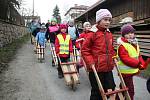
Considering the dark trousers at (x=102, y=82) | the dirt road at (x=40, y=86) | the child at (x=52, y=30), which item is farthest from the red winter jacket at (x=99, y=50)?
the child at (x=52, y=30)

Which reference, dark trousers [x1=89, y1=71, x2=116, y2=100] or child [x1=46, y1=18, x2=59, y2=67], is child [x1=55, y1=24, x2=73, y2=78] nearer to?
child [x1=46, y1=18, x2=59, y2=67]

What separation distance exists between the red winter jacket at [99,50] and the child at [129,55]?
17.9 inches

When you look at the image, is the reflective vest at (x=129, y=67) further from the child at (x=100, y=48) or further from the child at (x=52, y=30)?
the child at (x=52, y=30)

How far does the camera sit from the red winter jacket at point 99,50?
16.4 ft

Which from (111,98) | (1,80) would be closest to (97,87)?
(111,98)

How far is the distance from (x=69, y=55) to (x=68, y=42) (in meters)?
0.41

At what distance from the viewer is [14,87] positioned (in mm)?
8055

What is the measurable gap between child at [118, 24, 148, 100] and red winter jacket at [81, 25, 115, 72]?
45 centimetres

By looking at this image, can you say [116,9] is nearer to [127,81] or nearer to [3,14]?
[3,14]

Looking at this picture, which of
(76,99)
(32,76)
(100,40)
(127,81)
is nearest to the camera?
(100,40)

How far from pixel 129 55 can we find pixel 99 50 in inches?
27.9

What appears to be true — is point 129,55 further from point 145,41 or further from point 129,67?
point 145,41

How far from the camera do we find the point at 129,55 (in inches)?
213

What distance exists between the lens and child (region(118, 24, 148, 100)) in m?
5.39
